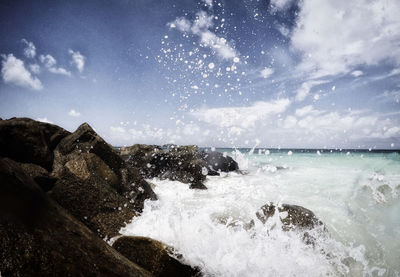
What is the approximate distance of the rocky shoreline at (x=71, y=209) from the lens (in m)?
1.81

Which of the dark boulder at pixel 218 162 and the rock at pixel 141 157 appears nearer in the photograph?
the rock at pixel 141 157

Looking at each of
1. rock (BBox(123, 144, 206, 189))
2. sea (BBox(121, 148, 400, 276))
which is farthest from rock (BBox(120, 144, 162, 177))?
sea (BBox(121, 148, 400, 276))

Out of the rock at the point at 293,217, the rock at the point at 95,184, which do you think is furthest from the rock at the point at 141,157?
the rock at the point at 293,217

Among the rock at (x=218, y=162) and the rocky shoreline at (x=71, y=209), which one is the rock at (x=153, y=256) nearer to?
the rocky shoreline at (x=71, y=209)

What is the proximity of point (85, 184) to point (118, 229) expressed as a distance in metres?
0.93

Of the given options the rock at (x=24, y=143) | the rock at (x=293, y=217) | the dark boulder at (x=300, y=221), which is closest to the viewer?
the rock at (x=24, y=143)

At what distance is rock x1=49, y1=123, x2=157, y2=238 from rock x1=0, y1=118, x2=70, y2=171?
266 millimetres

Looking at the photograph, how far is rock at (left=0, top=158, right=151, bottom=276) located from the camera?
1.77 meters

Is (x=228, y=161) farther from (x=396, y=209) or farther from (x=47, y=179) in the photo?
(x=47, y=179)

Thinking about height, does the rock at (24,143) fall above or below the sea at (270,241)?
above

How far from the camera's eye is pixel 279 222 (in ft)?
14.4

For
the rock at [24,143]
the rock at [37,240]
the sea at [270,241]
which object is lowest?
the sea at [270,241]

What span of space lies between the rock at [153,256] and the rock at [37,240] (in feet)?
1.65

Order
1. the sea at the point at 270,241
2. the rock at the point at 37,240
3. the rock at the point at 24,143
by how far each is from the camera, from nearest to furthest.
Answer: the rock at the point at 37,240
the sea at the point at 270,241
the rock at the point at 24,143
